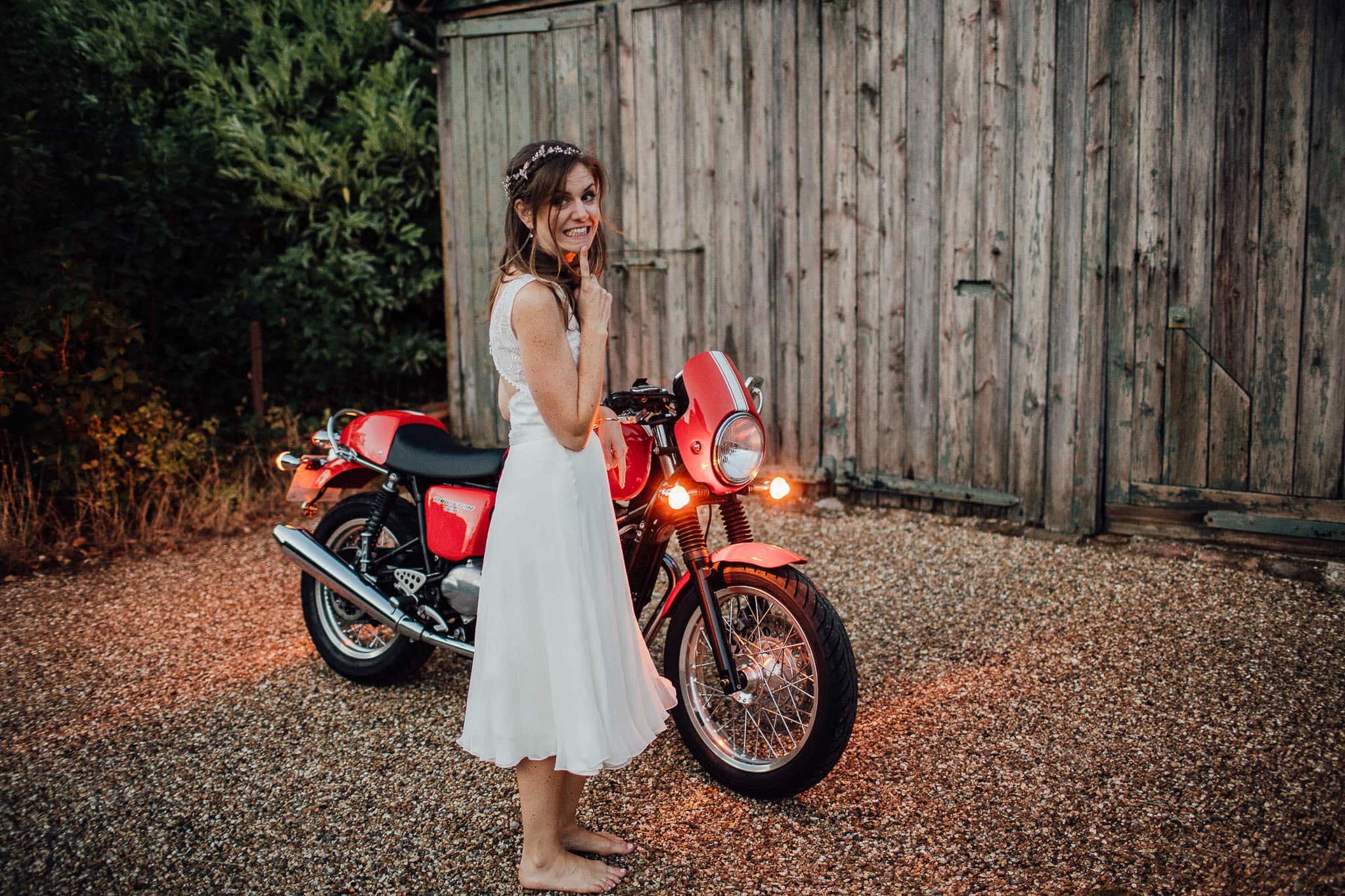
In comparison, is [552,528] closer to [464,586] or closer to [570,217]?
[570,217]

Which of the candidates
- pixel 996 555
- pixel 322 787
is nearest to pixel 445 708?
pixel 322 787

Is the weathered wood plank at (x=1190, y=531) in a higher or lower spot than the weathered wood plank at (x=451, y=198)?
lower

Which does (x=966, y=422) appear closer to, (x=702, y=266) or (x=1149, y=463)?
(x=1149, y=463)

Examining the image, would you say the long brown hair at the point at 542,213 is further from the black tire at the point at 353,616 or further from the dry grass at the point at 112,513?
the dry grass at the point at 112,513

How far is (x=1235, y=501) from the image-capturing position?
4492 millimetres

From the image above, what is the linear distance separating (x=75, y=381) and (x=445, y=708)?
10.7 feet

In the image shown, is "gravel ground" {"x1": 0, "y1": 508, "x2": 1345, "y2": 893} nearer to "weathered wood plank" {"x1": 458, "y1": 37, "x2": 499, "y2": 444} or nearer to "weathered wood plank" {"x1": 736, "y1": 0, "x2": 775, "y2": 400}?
"weathered wood plank" {"x1": 736, "y1": 0, "x2": 775, "y2": 400}

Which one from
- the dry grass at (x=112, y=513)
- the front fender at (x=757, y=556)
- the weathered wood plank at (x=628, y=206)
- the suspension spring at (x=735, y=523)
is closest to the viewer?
the front fender at (x=757, y=556)

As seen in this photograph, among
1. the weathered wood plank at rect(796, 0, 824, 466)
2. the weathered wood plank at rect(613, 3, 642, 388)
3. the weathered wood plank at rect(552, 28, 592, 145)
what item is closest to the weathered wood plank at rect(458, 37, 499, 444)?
the weathered wood plank at rect(552, 28, 592, 145)

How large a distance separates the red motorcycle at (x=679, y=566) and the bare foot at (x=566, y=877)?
0.52m

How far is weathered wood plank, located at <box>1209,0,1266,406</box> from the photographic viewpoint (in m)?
4.24

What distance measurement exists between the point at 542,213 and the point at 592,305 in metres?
0.23

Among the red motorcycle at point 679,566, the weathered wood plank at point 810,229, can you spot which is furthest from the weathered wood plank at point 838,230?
the red motorcycle at point 679,566

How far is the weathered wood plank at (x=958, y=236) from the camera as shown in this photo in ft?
16.2
